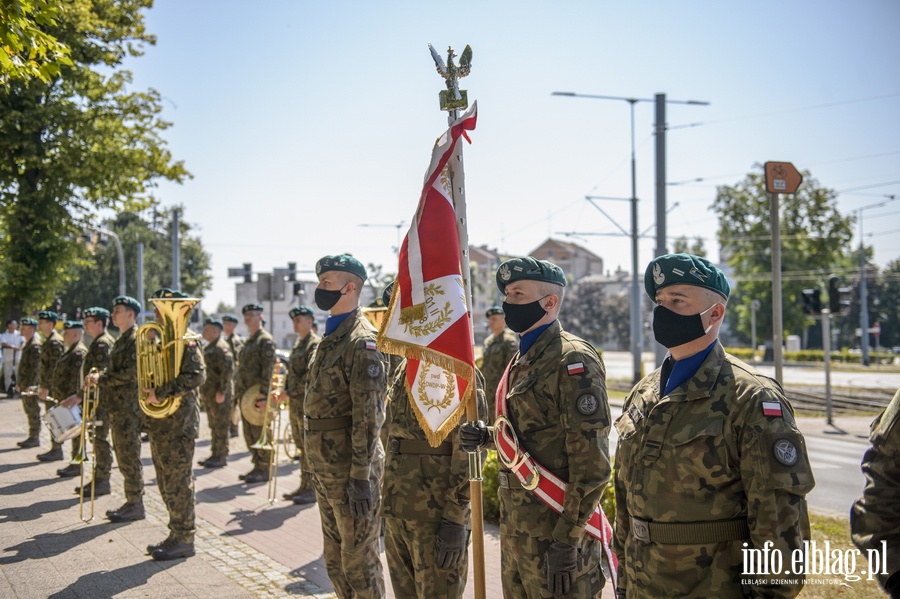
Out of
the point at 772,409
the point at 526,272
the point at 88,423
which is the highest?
the point at 526,272

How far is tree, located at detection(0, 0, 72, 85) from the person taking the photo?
5434 millimetres

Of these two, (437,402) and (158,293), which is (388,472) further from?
(158,293)

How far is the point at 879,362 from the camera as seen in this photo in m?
52.9

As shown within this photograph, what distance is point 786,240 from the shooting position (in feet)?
184

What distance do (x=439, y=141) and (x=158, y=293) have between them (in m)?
5.37

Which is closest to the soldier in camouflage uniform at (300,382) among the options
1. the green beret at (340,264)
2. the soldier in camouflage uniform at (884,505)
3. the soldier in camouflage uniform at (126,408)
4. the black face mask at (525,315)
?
the soldier in camouflage uniform at (126,408)

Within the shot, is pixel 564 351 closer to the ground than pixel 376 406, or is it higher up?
higher up

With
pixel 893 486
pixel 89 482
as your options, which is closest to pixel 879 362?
pixel 89 482

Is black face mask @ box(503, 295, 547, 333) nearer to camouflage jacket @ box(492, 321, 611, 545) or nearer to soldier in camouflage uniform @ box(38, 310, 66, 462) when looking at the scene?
camouflage jacket @ box(492, 321, 611, 545)

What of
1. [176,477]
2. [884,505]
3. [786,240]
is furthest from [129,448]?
[786,240]

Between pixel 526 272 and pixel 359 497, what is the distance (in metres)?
1.98

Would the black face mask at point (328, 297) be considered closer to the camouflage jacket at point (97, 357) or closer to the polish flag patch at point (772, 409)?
the polish flag patch at point (772, 409)

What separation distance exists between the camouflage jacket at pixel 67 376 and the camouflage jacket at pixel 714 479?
10134 mm

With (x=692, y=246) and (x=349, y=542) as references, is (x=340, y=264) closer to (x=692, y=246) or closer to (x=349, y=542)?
(x=349, y=542)
